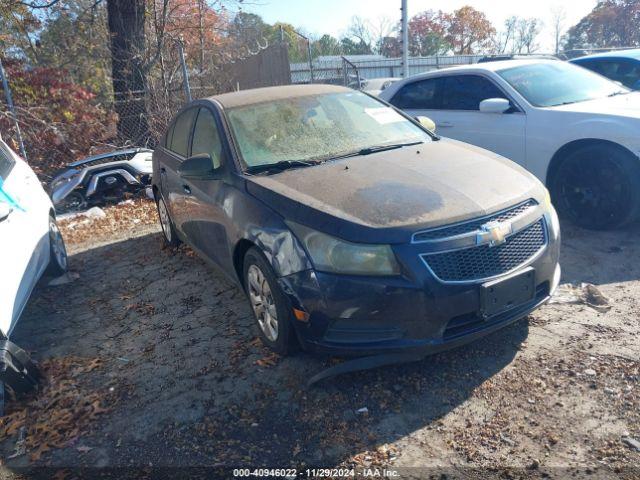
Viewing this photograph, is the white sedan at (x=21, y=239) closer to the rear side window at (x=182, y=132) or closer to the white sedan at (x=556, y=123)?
the rear side window at (x=182, y=132)

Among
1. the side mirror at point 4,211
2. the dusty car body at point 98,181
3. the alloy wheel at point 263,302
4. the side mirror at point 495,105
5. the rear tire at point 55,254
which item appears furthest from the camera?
the dusty car body at point 98,181

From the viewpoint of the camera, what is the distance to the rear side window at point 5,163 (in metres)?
4.94

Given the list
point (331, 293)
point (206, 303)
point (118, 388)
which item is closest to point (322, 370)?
point (331, 293)

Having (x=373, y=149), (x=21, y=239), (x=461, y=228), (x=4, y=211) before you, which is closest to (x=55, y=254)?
(x=21, y=239)

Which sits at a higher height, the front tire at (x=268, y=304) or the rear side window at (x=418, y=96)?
the rear side window at (x=418, y=96)

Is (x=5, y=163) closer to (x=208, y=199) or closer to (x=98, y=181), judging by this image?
(x=208, y=199)

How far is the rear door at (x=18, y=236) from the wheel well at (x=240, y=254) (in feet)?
5.22

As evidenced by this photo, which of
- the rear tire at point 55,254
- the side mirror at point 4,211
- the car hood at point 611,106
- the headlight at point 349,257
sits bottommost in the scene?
the rear tire at point 55,254

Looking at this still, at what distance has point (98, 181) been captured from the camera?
350 inches

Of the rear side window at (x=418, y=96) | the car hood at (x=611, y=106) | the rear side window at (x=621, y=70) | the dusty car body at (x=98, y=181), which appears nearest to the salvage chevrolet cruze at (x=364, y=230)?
the car hood at (x=611, y=106)

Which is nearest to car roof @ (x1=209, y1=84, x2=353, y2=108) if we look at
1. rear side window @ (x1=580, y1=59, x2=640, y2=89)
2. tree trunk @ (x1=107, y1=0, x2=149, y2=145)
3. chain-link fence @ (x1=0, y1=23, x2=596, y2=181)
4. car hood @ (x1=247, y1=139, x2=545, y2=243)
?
car hood @ (x1=247, y1=139, x2=545, y2=243)

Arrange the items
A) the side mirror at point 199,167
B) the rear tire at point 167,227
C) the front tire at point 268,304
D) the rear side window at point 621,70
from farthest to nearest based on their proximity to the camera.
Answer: the rear side window at point 621,70 < the rear tire at point 167,227 < the side mirror at point 199,167 < the front tire at point 268,304

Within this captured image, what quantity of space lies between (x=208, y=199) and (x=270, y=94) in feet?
3.66

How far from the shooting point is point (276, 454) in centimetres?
268
